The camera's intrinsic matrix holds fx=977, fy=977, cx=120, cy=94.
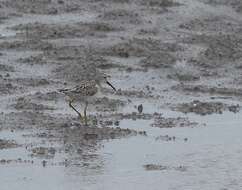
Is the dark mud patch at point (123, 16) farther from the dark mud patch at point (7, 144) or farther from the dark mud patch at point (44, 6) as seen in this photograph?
the dark mud patch at point (7, 144)

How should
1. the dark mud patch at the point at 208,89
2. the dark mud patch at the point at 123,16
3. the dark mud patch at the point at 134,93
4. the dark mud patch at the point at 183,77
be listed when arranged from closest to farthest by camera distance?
1. the dark mud patch at the point at 134,93
2. the dark mud patch at the point at 208,89
3. the dark mud patch at the point at 183,77
4. the dark mud patch at the point at 123,16

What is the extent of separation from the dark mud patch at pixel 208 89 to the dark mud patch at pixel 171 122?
6.05 ft

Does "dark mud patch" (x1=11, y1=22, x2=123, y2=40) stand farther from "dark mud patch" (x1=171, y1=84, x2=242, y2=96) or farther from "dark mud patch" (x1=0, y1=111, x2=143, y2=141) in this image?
"dark mud patch" (x1=0, y1=111, x2=143, y2=141)

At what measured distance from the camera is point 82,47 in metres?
17.2

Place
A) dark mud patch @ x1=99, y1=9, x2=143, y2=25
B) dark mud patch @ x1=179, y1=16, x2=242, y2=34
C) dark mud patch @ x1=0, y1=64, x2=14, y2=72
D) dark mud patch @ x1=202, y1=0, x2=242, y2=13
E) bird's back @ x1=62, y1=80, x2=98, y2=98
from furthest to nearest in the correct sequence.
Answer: dark mud patch @ x1=202, y1=0, x2=242, y2=13 < dark mud patch @ x1=179, y1=16, x2=242, y2=34 < dark mud patch @ x1=99, y1=9, x2=143, y2=25 < dark mud patch @ x1=0, y1=64, x2=14, y2=72 < bird's back @ x1=62, y1=80, x2=98, y2=98

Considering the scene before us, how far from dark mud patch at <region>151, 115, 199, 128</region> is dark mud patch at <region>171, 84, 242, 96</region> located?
6.05ft

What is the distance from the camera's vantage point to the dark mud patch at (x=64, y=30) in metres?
17.8

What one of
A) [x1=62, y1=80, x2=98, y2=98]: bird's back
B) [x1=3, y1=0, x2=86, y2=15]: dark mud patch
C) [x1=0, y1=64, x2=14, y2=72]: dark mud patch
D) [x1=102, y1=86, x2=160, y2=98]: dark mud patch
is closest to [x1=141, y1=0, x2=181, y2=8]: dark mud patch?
[x1=3, y1=0, x2=86, y2=15]: dark mud patch

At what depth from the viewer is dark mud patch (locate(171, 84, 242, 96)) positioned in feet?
50.7

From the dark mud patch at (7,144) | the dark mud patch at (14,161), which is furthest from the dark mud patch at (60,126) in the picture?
the dark mud patch at (14,161)

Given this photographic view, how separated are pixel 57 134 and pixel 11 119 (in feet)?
2.90

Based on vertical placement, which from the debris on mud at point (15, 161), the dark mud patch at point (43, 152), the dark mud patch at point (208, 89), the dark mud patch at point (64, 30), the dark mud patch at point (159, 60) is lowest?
the dark mud patch at point (208, 89)

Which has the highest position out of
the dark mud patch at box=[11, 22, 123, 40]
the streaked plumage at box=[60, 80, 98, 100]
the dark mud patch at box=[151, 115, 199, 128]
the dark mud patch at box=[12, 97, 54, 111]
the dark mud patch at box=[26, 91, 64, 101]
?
the streaked plumage at box=[60, 80, 98, 100]

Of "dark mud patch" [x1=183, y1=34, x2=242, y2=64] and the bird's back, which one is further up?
the bird's back
